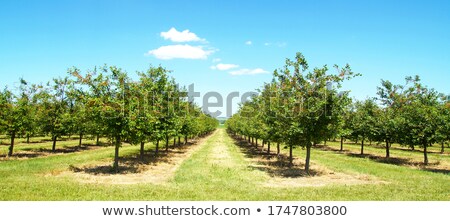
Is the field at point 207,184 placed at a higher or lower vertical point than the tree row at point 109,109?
lower

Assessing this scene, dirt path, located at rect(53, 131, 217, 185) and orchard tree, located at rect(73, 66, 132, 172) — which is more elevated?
orchard tree, located at rect(73, 66, 132, 172)

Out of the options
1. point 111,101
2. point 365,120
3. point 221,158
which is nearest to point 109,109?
point 111,101

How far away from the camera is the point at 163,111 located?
28.0 meters

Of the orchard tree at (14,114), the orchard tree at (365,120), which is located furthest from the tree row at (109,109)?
the orchard tree at (365,120)

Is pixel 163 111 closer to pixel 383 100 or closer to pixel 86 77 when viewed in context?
pixel 86 77

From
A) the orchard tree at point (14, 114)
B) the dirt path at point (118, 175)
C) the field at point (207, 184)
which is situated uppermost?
the orchard tree at point (14, 114)

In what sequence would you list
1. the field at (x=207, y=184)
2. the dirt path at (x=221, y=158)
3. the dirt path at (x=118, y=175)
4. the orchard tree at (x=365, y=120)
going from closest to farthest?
the field at (x=207, y=184) → the dirt path at (x=118, y=175) → the dirt path at (x=221, y=158) → the orchard tree at (x=365, y=120)

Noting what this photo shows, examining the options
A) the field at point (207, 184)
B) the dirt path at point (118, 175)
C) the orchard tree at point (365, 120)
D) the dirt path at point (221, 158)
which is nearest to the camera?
the field at point (207, 184)

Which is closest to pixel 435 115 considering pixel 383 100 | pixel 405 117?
pixel 405 117

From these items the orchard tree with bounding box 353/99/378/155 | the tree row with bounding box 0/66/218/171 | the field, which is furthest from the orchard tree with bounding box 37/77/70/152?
the orchard tree with bounding box 353/99/378/155

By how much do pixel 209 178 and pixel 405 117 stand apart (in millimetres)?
23275

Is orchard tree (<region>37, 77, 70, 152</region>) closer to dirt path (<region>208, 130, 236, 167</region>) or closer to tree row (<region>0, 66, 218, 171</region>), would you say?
tree row (<region>0, 66, 218, 171</region>)

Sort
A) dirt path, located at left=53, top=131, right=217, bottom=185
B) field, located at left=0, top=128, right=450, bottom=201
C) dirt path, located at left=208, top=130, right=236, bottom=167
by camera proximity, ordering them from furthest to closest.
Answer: dirt path, located at left=208, top=130, right=236, bottom=167 < dirt path, located at left=53, top=131, right=217, bottom=185 < field, located at left=0, top=128, right=450, bottom=201

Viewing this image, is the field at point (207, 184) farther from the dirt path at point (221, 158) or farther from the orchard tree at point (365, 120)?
the orchard tree at point (365, 120)
